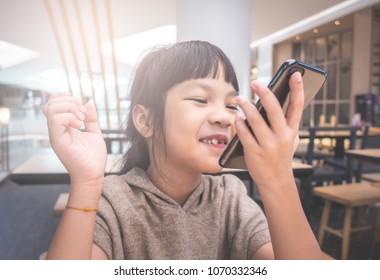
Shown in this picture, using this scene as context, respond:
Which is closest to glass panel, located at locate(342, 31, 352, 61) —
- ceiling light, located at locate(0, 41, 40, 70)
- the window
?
the window

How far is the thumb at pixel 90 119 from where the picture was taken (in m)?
0.47

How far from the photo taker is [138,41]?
90 centimetres

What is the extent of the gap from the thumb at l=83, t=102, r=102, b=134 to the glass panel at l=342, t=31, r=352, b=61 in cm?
580

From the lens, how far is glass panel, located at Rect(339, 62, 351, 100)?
5.49 metres

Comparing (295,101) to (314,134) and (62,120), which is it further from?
(314,134)

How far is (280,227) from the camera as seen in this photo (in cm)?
44

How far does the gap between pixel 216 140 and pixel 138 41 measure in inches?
19.6

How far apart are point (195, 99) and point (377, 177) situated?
6.35 ft

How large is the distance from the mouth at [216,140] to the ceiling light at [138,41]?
1.06 feet

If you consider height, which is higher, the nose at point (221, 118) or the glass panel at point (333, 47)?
the glass panel at point (333, 47)

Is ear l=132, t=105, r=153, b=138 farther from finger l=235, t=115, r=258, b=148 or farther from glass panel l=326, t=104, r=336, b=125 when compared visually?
glass panel l=326, t=104, r=336, b=125

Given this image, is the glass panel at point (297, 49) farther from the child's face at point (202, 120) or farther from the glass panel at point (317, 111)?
the child's face at point (202, 120)

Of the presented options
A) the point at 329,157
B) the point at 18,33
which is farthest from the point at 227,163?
the point at 329,157

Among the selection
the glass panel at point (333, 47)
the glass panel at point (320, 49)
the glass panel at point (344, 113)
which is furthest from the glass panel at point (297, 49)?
the glass panel at point (344, 113)
